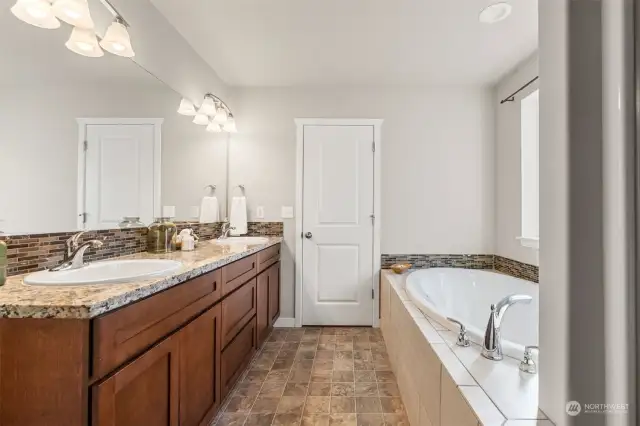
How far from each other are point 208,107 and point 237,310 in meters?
1.65

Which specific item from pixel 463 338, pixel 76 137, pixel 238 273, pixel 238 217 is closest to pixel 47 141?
pixel 76 137

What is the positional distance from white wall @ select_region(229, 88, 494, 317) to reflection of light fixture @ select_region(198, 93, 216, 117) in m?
Answer: 0.51

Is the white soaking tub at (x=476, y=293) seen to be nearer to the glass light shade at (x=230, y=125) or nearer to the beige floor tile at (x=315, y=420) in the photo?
the beige floor tile at (x=315, y=420)

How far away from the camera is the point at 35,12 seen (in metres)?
1.25

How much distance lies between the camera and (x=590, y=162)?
48 cm

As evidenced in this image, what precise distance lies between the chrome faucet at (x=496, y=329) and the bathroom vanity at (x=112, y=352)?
1.15 m

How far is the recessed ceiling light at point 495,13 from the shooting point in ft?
6.36

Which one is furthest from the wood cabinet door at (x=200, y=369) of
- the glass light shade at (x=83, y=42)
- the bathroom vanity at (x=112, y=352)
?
the glass light shade at (x=83, y=42)

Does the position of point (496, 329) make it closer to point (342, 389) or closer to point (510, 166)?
point (342, 389)

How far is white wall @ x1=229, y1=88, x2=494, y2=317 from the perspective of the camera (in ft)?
10.2

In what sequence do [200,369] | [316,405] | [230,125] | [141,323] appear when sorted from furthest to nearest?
[230,125] → [316,405] → [200,369] → [141,323]

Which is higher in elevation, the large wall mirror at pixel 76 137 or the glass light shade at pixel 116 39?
the glass light shade at pixel 116 39

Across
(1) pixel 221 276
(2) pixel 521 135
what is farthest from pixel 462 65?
(1) pixel 221 276

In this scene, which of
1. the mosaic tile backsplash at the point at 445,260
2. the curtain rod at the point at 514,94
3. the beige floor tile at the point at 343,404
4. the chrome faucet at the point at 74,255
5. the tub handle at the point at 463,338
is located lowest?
the beige floor tile at the point at 343,404
